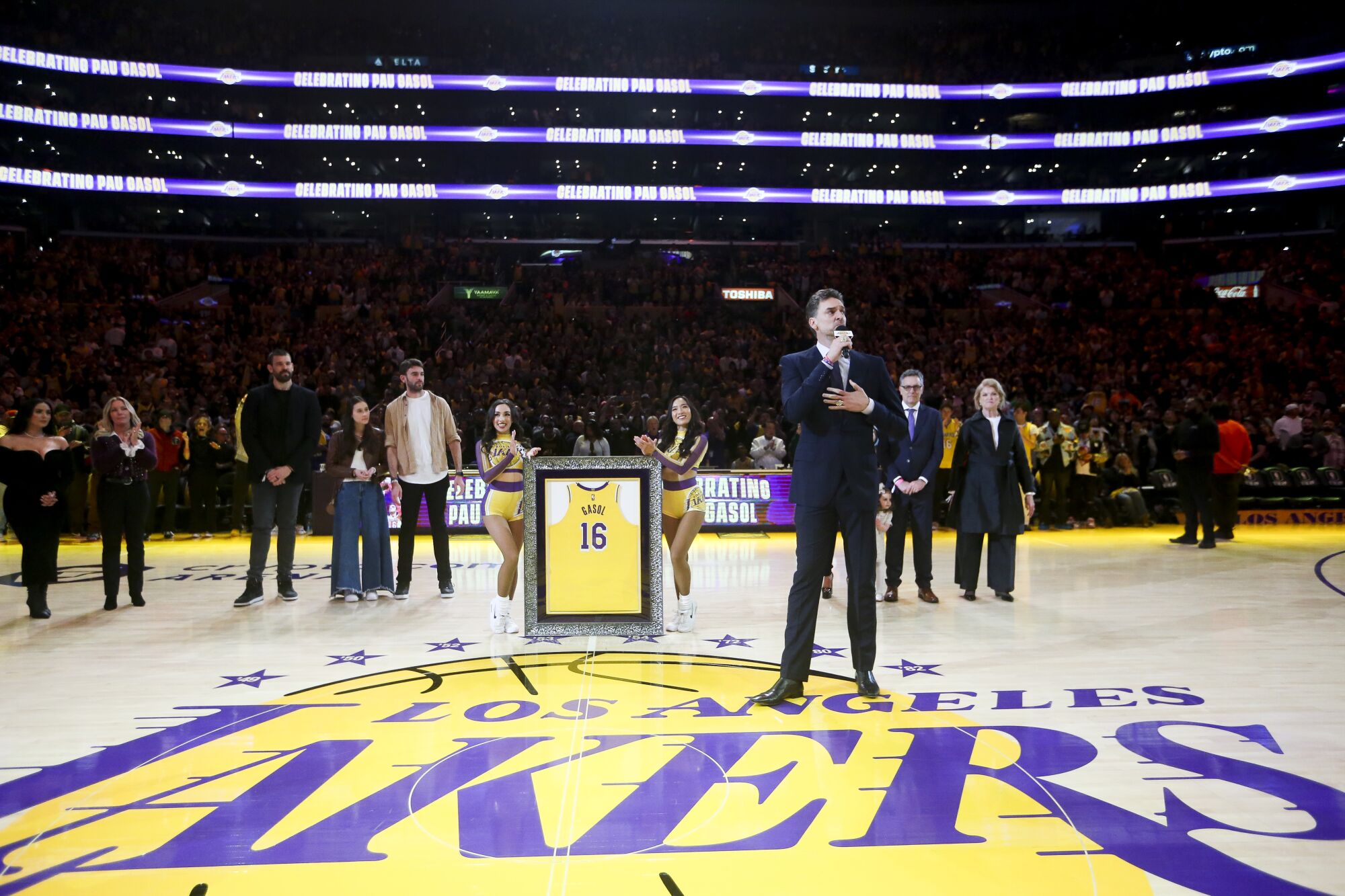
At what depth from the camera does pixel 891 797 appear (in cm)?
333

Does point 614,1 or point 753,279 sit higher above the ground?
point 614,1

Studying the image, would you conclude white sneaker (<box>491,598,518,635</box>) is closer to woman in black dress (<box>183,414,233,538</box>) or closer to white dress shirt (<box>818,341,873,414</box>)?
white dress shirt (<box>818,341,873,414</box>)

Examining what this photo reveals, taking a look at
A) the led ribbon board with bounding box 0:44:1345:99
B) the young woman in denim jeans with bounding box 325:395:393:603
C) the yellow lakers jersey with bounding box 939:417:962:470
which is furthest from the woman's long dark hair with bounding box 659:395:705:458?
the led ribbon board with bounding box 0:44:1345:99

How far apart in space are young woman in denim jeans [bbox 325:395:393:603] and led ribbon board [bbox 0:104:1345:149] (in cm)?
2912

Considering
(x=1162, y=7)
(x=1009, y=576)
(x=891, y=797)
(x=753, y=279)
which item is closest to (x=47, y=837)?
(x=891, y=797)

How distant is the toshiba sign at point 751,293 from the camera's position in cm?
2764

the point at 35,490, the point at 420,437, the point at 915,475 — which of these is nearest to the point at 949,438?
the point at 915,475

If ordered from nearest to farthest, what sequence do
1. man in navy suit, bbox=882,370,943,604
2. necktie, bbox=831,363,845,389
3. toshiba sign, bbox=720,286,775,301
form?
necktie, bbox=831,363,845,389 → man in navy suit, bbox=882,370,943,604 → toshiba sign, bbox=720,286,775,301

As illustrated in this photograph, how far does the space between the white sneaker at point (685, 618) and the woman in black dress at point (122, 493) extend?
4.52 meters

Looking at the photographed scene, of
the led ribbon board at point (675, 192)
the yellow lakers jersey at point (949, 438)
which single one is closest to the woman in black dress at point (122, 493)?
the yellow lakers jersey at point (949, 438)

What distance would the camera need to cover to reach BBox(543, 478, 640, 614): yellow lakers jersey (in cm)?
622

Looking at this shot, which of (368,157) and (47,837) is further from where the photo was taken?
(368,157)

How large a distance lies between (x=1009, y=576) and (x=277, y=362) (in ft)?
21.7

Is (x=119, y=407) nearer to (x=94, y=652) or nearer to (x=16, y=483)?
(x=16, y=483)
